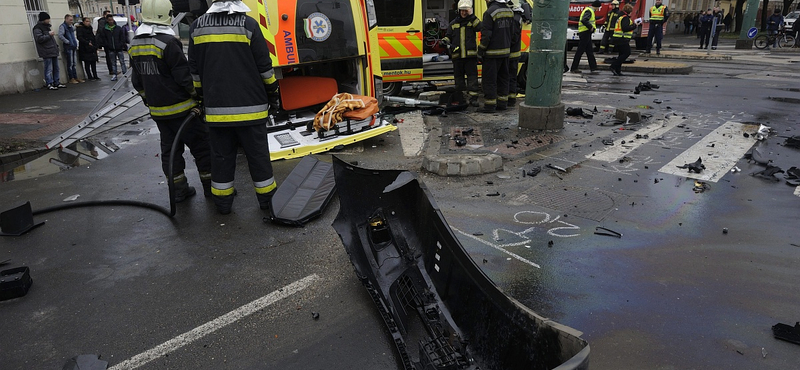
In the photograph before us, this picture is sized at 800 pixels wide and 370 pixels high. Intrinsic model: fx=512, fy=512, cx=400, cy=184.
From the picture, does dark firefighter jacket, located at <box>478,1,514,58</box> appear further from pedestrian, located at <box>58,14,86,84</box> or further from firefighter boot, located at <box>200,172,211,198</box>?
pedestrian, located at <box>58,14,86,84</box>

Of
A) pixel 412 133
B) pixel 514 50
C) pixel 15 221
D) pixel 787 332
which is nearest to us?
pixel 787 332

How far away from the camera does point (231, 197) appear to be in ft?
16.6

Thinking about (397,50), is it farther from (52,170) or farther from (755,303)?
(755,303)

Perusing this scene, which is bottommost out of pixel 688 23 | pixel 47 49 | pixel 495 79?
pixel 495 79

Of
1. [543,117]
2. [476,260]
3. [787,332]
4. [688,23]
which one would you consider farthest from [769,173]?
[688,23]

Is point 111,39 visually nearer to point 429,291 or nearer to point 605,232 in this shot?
point 605,232

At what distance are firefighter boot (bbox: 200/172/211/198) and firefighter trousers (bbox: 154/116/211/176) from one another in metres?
0.04

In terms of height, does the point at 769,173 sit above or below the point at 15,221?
below

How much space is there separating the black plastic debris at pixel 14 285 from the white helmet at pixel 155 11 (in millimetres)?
2544

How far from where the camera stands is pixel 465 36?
31.1 feet

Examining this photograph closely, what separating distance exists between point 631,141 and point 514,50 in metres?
3.31

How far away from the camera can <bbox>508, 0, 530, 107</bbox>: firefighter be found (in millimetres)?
9586

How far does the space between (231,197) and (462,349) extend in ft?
10.7

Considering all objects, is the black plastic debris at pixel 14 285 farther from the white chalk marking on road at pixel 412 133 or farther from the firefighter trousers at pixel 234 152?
the white chalk marking on road at pixel 412 133
